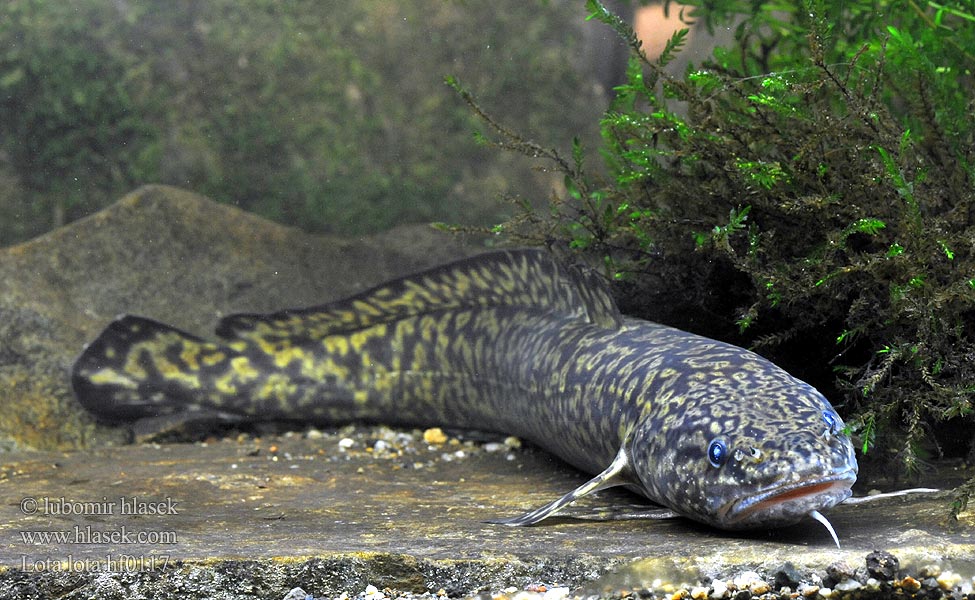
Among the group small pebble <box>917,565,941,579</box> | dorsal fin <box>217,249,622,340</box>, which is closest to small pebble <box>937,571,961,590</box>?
small pebble <box>917,565,941,579</box>

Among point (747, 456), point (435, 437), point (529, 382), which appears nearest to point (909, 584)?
point (747, 456)

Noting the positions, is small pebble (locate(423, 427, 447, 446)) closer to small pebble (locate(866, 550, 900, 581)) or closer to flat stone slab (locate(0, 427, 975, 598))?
flat stone slab (locate(0, 427, 975, 598))

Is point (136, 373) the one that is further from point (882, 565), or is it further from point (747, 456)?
point (882, 565)

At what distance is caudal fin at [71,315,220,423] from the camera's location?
15.3 feet

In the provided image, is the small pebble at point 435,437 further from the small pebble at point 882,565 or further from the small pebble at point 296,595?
the small pebble at point 882,565

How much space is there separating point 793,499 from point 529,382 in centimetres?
166

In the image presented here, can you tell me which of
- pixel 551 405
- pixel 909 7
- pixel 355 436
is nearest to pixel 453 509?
pixel 551 405

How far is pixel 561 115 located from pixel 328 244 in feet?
8.73

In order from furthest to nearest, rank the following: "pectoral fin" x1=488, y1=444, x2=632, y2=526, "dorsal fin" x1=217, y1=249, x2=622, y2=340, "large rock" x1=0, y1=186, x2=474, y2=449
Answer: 1. "large rock" x1=0, y1=186, x2=474, y2=449
2. "dorsal fin" x1=217, y1=249, x2=622, y2=340
3. "pectoral fin" x1=488, y1=444, x2=632, y2=526

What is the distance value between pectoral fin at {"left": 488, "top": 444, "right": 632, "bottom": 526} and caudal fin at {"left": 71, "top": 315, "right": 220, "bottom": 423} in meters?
2.57

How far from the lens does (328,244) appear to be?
20.2 ft

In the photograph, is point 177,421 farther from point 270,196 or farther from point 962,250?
point 962,250

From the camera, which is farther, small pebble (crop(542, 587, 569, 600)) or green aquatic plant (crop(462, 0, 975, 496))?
green aquatic plant (crop(462, 0, 975, 496))

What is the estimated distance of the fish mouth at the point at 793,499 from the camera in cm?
233
